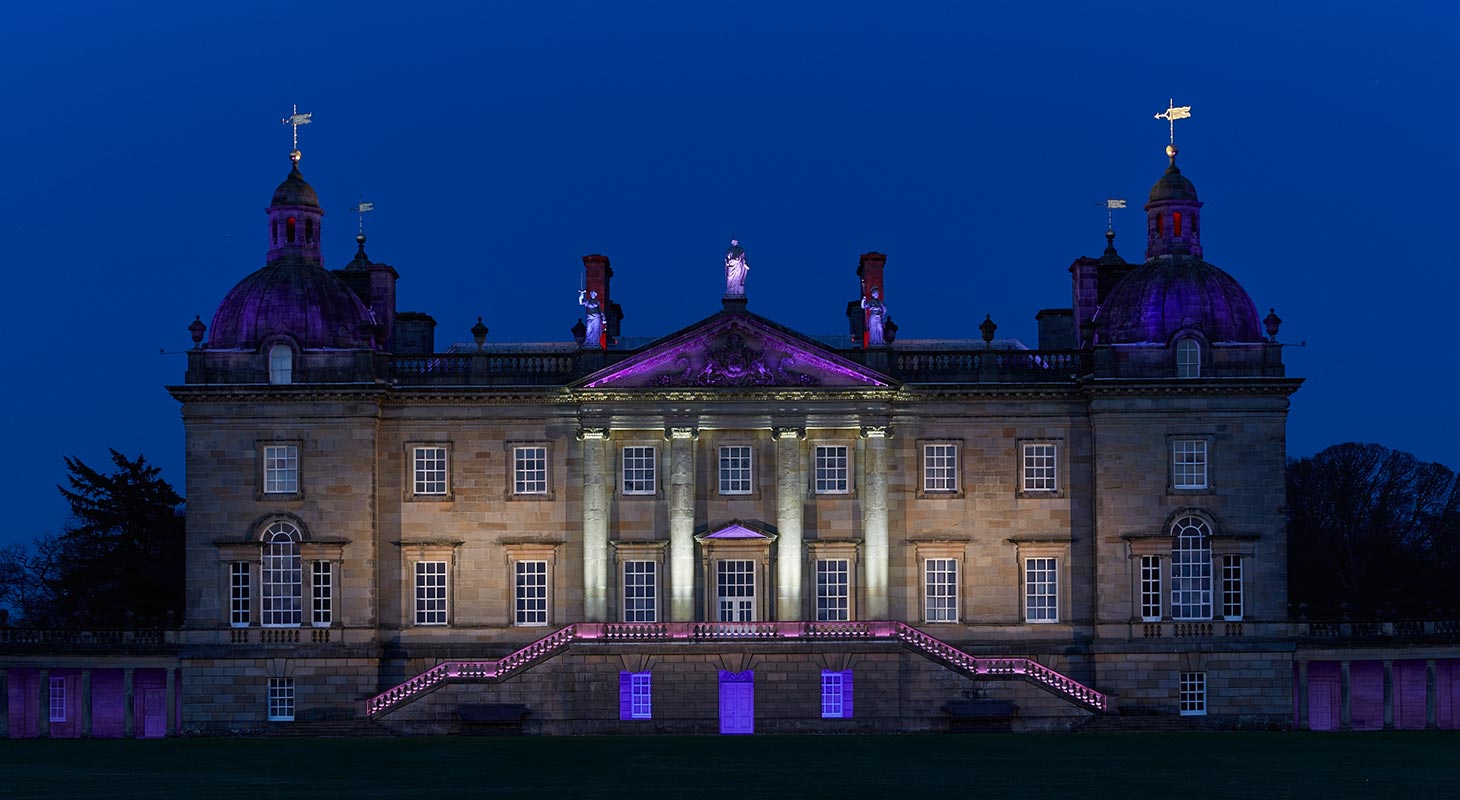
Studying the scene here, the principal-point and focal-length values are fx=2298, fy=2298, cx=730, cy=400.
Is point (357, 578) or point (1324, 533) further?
point (1324, 533)

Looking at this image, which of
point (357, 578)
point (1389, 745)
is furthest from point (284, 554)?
point (1389, 745)

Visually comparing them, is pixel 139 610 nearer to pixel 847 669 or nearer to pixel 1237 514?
pixel 847 669

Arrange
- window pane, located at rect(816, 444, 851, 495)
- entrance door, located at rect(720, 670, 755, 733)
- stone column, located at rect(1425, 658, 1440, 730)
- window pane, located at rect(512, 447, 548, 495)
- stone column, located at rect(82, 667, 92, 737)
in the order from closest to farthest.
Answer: entrance door, located at rect(720, 670, 755, 733), window pane, located at rect(816, 444, 851, 495), window pane, located at rect(512, 447, 548, 495), stone column, located at rect(1425, 658, 1440, 730), stone column, located at rect(82, 667, 92, 737)

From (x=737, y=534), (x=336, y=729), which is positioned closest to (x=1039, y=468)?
(x=737, y=534)

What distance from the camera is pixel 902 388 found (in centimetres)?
6225

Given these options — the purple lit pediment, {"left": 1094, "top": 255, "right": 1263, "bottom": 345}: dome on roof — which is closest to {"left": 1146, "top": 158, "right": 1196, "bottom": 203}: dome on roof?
{"left": 1094, "top": 255, "right": 1263, "bottom": 345}: dome on roof

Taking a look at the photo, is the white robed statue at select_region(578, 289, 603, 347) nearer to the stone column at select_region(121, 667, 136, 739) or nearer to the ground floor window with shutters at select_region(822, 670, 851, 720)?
the ground floor window with shutters at select_region(822, 670, 851, 720)

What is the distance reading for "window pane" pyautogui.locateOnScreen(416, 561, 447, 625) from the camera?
62.7 m

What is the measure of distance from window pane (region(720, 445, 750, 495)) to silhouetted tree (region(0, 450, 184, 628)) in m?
20.7

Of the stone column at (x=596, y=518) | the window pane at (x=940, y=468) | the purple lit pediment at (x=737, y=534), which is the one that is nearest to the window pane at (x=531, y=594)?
the stone column at (x=596, y=518)

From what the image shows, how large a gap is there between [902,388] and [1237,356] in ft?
29.8

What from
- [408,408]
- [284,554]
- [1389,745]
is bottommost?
[1389,745]

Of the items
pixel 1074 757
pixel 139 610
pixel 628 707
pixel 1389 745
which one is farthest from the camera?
pixel 139 610

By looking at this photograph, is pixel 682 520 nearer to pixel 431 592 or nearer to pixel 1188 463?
pixel 431 592
